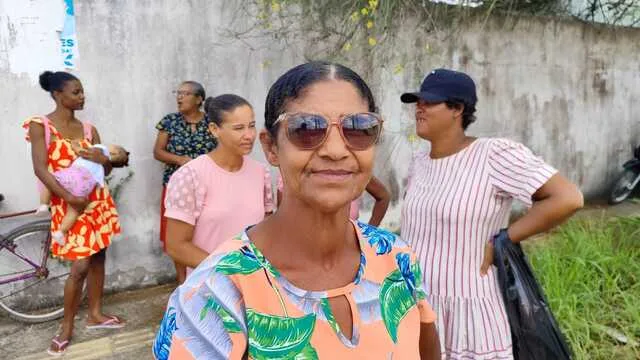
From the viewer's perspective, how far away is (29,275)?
3.91m

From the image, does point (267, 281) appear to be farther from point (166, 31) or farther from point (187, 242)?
point (166, 31)

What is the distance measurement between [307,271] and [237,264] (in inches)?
7.5

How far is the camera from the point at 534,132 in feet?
22.1

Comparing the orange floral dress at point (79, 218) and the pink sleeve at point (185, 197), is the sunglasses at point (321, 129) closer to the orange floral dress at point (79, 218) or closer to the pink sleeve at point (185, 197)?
the pink sleeve at point (185, 197)

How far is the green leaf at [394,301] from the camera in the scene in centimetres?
122

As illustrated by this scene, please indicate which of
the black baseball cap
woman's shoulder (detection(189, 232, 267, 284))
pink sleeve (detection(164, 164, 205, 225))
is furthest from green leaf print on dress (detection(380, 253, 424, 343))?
pink sleeve (detection(164, 164, 205, 225))

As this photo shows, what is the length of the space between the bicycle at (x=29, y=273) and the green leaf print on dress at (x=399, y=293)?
3424 mm

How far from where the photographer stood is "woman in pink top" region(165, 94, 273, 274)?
7.44 feet

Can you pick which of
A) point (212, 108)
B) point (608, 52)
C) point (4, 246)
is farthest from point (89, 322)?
point (608, 52)

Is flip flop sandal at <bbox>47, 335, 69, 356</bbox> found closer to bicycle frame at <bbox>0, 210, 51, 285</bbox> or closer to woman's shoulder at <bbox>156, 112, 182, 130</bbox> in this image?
bicycle frame at <bbox>0, 210, 51, 285</bbox>

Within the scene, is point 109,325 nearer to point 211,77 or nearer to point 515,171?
point 211,77

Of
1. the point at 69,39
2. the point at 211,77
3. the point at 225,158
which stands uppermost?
the point at 69,39

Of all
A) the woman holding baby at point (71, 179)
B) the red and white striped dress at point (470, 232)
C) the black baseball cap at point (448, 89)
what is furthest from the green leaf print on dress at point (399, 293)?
the woman holding baby at point (71, 179)

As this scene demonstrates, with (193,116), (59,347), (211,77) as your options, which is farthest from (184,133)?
(59,347)
